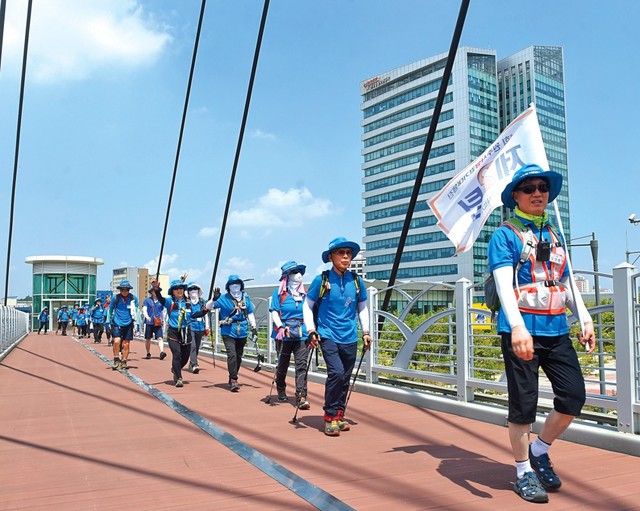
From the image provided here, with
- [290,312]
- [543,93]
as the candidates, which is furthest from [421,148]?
[290,312]

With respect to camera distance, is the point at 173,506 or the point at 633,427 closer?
the point at 173,506

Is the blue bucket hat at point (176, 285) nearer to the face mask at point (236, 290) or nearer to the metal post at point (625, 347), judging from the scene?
the face mask at point (236, 290)

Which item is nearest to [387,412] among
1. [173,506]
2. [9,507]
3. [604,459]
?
[604,459]

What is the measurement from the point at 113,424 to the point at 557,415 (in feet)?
15.2

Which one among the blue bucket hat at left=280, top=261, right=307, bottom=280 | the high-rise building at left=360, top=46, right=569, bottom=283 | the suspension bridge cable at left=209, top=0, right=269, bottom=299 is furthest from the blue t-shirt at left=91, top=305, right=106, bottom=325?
the high-rise building at left=360, top=46, right=569, bottom=283

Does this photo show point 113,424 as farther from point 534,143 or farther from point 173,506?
point 534,143

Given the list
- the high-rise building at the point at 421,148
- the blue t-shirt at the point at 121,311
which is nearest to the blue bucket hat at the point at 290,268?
the blue t-shirt at the point at 121,311

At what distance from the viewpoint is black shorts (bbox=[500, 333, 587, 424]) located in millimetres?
3684

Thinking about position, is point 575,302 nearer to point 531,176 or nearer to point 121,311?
point 531,176

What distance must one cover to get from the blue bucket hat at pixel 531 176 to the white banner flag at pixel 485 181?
3.20 meters

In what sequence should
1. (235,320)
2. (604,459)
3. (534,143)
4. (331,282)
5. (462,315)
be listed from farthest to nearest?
(235,320) < (534,143) < (462,315) < (331,282) < (604,459)

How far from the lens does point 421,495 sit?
3871 millimetres

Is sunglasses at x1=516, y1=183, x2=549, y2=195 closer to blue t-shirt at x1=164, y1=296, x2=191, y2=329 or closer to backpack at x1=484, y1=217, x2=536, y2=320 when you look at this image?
backpack at x1=484, y1=217, x2=536, y2=320

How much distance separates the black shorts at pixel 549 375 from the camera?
3684mm
